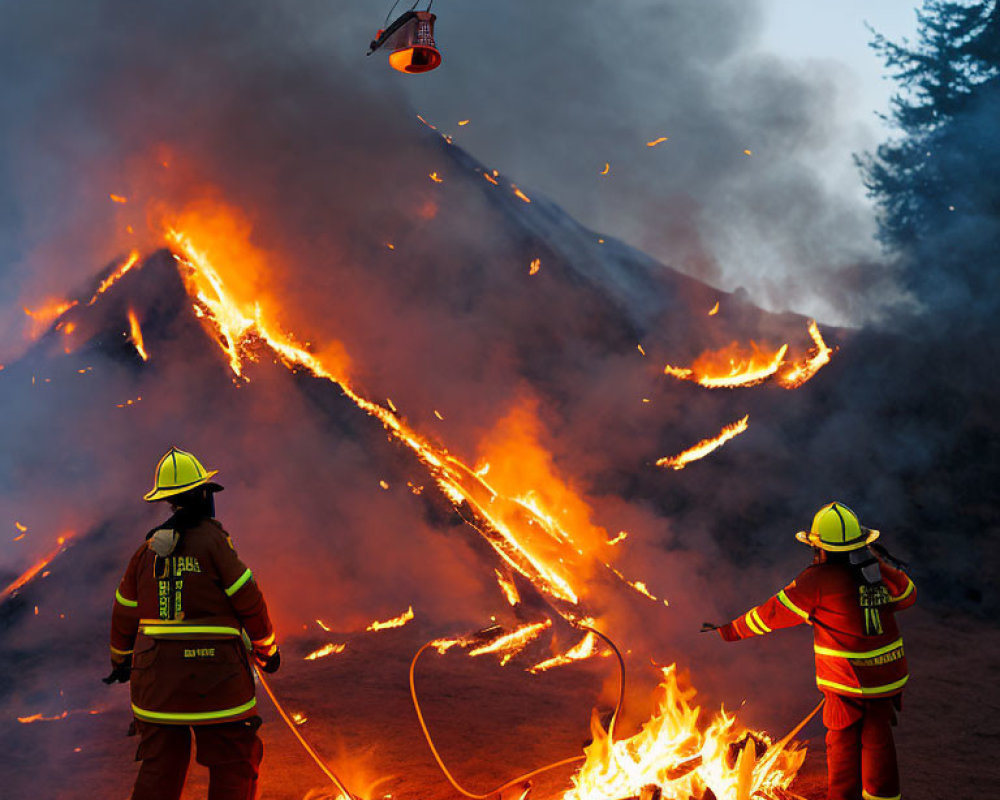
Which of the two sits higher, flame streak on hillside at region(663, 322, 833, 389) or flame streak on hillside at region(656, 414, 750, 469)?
flame streak on hillside at region(663, 322, 833, 389)

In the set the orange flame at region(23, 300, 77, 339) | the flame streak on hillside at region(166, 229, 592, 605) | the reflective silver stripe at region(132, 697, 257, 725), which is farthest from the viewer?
the orange flame at region(23, 300, 77, 339)

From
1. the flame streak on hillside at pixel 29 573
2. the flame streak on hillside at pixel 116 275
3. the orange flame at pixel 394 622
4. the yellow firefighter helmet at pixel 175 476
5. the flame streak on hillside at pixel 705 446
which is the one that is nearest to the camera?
the yellow firefighter helmet at pixel 175 476

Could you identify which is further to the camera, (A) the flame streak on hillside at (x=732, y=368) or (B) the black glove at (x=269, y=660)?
(A) the flame streak on hillside at (x=732, y=368)

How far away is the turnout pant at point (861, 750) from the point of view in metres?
4.04

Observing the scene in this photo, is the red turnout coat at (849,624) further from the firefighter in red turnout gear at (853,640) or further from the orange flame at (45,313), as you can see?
the orange flame at (45,313)

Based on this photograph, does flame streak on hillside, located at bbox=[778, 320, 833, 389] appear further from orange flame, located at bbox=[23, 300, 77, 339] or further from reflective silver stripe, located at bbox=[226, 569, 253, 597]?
reflective silver stripe, located at bbox=[226, 569, 253, 597]

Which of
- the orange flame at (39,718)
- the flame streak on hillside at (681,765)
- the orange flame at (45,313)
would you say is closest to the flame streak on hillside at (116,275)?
the orange flame at (45,313)

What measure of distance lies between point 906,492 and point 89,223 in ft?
39.0

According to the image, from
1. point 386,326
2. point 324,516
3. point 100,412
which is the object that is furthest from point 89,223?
point 324,516

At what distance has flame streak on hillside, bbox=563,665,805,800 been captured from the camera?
4246 mm

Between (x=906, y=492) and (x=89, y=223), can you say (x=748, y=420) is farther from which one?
(x=89, y=223)

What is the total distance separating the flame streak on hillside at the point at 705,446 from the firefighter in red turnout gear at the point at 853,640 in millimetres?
7547

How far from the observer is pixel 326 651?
8.12 m

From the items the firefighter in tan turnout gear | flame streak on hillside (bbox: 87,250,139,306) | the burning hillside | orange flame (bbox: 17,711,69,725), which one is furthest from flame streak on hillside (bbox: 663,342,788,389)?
the firefighter in tan turnout gear
